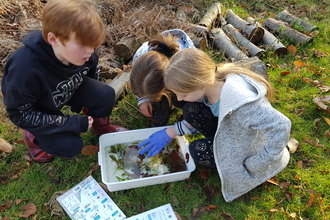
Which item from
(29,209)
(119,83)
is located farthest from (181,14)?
(29,209)

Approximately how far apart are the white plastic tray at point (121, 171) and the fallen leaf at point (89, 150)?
0.30 feet

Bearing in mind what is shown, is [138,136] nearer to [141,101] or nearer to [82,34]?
[141,101]

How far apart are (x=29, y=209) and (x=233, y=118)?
1.66m

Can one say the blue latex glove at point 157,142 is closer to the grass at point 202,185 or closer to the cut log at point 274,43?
the grass at point 202,185

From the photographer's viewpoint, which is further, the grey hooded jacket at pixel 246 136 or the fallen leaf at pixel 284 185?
the fallen leaf at pixel 284 185

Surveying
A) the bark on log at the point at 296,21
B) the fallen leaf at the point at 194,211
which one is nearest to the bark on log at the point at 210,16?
the bark on log at the point at 296,21

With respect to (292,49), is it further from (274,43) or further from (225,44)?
(225,44)

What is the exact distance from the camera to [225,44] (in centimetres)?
341

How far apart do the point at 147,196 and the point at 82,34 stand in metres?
1.30

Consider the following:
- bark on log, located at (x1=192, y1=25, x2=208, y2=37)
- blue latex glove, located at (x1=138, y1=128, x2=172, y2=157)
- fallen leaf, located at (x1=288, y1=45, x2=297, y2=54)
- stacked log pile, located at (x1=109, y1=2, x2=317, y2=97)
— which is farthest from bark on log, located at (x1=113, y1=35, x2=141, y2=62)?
fallen leaf, located at (x1=288, y1=45, x2=297, y2=54)

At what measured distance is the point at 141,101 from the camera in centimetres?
236

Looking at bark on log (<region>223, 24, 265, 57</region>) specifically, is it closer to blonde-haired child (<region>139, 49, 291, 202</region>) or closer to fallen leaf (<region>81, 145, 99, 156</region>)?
blonde-haired child (<region>139, 49, 291, 202</region>)

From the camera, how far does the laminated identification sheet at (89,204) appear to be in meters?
1.91

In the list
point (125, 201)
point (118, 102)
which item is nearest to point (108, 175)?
point (125, 201)
